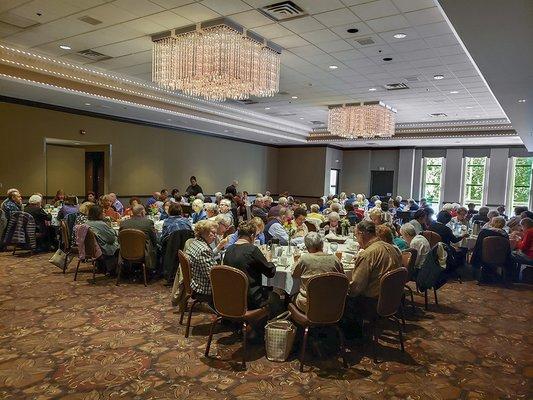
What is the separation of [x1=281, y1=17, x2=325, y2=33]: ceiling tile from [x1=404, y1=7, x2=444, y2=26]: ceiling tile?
1105 millimetres

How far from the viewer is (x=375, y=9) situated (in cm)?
468

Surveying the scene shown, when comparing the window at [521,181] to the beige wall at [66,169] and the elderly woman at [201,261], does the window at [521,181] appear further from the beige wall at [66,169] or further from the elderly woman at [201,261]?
the beige wall at [66,169]

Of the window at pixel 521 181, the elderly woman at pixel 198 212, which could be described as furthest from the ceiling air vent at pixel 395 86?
the window at pixel 521 181

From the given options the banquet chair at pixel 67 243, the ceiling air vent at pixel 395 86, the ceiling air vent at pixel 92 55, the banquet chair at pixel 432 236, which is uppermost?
the ceiling air vent at pixel 395 86

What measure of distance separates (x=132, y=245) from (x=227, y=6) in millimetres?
3536

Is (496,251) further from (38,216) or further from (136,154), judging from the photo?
(136,154)

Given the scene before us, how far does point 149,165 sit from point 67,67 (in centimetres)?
522

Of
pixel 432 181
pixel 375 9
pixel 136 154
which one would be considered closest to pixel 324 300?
pixel 375 9

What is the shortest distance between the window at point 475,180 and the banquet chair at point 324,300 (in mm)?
15087

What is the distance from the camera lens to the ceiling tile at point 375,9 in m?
4.54

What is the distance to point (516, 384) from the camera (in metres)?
3.54

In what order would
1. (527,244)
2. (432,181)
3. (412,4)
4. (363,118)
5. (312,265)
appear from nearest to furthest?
1. (312,265)
2. (412,4)
3. (527,244)
4. (363,118)
5. (432,181)

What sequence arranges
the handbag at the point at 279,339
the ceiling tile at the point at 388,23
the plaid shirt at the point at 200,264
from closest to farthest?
the handbag at the point at 279,339, the plaid shirt at the point at 200,264, the ceiling tile at the point at 388,23

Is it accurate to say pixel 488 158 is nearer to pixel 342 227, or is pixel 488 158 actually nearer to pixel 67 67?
pixel 342 227
